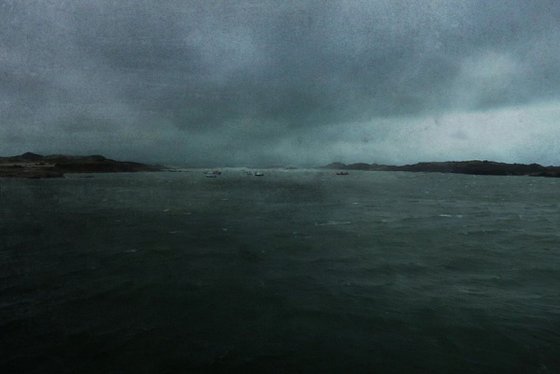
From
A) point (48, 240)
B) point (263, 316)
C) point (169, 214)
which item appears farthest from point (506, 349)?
point (169, 214)

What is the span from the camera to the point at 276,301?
1700 centimetres

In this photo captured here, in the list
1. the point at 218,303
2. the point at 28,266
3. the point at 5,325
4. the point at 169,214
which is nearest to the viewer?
the point at 5,325

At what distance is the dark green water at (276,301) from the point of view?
1188 centimetres

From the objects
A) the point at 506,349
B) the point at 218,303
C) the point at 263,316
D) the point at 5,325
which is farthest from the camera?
the point at 218,303

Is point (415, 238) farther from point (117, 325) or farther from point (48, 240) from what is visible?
point (48, 240)

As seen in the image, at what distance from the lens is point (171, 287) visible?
1883cm

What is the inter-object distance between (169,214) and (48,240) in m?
18.5

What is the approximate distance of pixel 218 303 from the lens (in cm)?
1672

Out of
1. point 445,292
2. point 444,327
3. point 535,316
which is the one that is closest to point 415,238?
point 445,292

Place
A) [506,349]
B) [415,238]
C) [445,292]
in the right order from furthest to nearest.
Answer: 1. [415,238]
2. [445,292]
3. [506,349]

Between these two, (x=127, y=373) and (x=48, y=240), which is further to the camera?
(x=48, y=240)

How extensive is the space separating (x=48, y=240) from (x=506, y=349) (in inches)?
1396

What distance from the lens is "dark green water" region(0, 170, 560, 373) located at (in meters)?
11.9

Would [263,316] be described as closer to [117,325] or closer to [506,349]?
[117,325]
